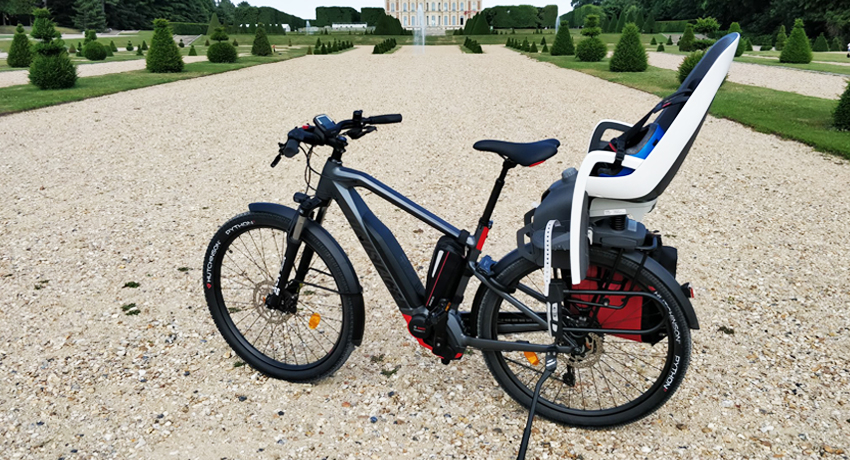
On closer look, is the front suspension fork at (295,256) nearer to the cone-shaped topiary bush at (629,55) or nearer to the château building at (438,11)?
the cone-shaped topiary bush at (629,55)

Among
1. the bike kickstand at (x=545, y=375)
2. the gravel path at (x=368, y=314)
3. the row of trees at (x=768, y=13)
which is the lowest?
the gravel path at (x=368, y=314)

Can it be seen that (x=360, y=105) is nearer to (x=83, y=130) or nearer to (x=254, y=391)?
(x=83, y=130)

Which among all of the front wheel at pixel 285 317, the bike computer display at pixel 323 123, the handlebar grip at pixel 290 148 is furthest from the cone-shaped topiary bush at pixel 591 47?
the handlebar grip at pixel 290 148

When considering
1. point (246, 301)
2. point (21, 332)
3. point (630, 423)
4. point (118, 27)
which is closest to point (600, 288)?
point (630, 423)

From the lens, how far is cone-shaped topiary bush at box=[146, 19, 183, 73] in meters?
19.9

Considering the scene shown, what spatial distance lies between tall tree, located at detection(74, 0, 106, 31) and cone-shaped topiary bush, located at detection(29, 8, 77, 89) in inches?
2021

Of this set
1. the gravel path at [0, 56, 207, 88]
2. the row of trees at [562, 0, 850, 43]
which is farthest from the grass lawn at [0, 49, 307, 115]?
the row of trees at [562, 0, 850, 43]

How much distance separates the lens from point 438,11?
345 feet

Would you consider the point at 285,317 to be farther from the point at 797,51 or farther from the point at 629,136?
the point at 797,51

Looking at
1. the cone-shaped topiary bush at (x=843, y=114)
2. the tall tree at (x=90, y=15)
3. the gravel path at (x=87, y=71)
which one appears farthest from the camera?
the tall tree at (x=90, y=15)

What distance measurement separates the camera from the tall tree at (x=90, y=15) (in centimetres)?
5891

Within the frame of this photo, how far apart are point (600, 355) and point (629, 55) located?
18720 mm

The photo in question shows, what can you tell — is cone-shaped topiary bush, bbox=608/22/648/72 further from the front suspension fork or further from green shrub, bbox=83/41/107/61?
green shrub, bbox=83/41/107/61

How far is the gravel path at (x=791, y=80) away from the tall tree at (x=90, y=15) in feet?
187
